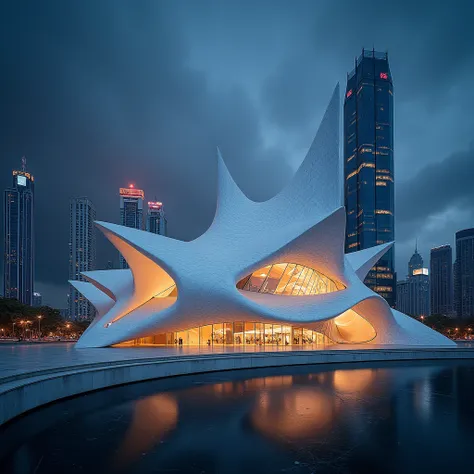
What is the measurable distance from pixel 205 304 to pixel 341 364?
707 cm

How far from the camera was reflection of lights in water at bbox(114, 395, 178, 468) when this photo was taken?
18.2 ft

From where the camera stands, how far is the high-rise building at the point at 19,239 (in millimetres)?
148500

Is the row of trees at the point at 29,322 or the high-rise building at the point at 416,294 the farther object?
the high-rise building at the point at 416,294

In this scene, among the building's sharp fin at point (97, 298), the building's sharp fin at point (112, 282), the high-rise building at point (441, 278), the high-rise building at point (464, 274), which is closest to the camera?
the building's sharp fin at point (112, 282)

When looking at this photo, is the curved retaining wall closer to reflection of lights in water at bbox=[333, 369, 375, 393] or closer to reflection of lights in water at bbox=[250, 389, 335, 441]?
reflection of lights in water at bbox=[333, 369, 375, 393]

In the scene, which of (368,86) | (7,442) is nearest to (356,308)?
(7,442)

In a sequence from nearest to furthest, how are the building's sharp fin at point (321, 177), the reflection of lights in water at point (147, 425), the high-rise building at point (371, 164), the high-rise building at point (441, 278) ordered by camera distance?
the reflection of lights in water at point (147, 425)
the building's sharp fin at point (321, 177)
the high-rise building at point (371, 164)
the high-rise building at point (441, 278)

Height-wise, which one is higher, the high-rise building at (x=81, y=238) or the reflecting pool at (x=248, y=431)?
the high-rise building at (x=81, y=238)

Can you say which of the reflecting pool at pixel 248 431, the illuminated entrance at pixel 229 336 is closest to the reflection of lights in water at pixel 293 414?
the reflecting pool at pixel 248 431

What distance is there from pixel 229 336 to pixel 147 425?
16.0 meters

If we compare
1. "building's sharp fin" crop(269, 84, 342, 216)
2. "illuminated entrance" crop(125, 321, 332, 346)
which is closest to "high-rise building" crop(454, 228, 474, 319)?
"building's sharp fin" crop(269, 84, 342, 216)

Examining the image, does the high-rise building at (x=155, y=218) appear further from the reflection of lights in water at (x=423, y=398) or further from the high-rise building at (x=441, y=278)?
the reflection of lights in water at (x=423, y=398)

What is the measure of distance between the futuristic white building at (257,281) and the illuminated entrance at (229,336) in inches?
2.3

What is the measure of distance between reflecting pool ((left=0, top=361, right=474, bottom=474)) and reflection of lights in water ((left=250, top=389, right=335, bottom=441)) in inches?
0.8
